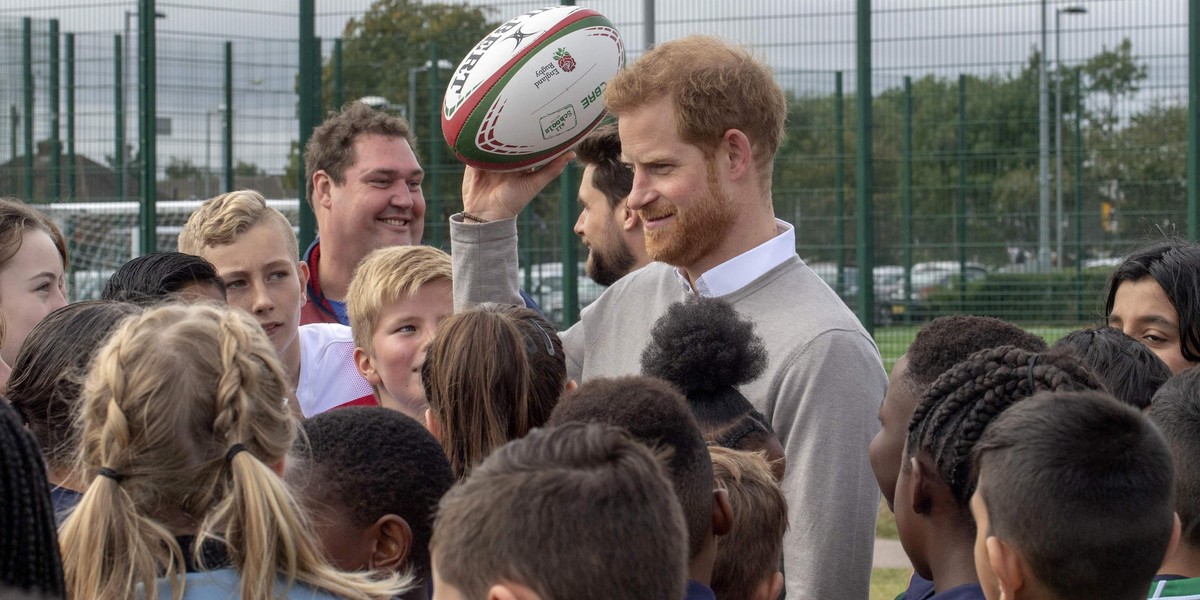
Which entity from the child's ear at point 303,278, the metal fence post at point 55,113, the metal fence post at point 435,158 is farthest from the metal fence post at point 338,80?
the child's ear at point 303,278

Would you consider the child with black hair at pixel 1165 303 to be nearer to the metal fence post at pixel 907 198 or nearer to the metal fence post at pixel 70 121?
the metal fence post at pixel 907 198

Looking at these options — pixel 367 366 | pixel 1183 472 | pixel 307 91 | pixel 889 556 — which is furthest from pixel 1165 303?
pixel 307 91

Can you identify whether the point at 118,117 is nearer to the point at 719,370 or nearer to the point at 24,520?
the point at 719,370

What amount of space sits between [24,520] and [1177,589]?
70.5 inches

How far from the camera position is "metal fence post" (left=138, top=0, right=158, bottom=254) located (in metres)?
6.19

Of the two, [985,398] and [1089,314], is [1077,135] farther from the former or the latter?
[985,398]

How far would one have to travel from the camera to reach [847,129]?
7.03 m

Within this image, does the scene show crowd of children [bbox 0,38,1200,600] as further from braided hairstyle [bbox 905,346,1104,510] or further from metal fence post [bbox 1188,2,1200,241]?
metal fence post [bbox 1188,2,1200,241]

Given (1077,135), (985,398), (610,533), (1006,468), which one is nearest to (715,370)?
(985,398)

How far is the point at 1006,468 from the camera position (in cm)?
174

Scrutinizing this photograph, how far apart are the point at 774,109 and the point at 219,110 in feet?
14.6

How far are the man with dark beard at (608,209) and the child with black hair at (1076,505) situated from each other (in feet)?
7.83

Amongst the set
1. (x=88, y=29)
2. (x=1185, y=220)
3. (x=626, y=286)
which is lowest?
(x=626, y=286)

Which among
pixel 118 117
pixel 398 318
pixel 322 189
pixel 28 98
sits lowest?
pixel 398 318
